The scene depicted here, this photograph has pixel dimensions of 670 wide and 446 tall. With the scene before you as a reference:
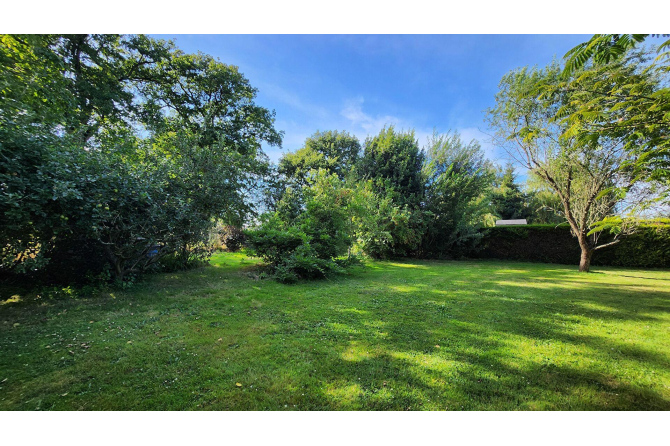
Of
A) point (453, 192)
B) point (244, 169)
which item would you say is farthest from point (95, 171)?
point (453, 192)

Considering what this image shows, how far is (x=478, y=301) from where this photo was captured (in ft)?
17.2

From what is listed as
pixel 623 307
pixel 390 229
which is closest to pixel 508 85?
pixel 390 229

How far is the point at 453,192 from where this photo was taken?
1420cm

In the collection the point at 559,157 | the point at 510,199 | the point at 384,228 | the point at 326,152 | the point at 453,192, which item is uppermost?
the point at 326,152

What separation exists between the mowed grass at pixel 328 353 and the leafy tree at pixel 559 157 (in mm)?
6760

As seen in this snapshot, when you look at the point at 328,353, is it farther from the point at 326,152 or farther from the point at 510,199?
the point at 510,199

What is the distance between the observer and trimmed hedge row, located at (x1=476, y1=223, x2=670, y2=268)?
11.5 metres

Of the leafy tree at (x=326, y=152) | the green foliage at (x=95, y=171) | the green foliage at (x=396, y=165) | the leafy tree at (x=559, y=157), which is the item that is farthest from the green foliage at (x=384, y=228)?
the leafy tree at (x=326, y=152)

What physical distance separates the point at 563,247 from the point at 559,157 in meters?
6.57

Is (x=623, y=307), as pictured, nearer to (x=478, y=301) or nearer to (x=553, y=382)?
(x=478, y=301)

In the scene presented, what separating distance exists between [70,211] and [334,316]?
4.99m

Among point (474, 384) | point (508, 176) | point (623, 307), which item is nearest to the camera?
point (474, 384)

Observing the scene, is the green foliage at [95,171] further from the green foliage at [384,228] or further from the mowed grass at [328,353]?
the green foliage at [384,228]
